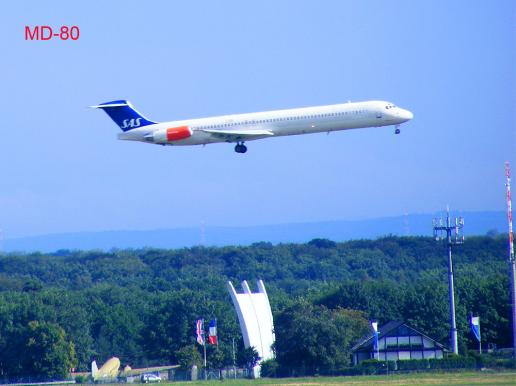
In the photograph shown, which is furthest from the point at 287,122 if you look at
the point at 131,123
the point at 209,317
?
the point at 209,317

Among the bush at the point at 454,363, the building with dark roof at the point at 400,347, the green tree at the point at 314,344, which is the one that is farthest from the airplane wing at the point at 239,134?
the bush at the point at 454,363

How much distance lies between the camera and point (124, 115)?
102375 millimetres

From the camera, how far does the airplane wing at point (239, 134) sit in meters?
92.9

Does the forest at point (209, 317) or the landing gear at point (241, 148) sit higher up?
the landing gear at point (241, 148)

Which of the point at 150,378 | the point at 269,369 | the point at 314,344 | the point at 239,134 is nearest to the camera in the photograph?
the point at 239,134

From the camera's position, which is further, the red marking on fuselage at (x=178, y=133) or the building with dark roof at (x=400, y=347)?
the building with dark roof at (x=400, y=347)

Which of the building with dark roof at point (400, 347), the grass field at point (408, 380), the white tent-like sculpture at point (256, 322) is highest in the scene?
the white tent-like sculpture at point (256, 322)

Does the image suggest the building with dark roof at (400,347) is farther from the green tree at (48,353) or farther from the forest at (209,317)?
the green tree at (48,353)

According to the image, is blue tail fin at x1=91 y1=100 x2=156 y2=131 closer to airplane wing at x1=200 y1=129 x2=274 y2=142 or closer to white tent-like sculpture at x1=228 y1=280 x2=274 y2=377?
airplane wing at x1=200 y1=129 x2=274 y2=142

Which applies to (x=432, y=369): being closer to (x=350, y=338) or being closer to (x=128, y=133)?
(x=350, y=338)

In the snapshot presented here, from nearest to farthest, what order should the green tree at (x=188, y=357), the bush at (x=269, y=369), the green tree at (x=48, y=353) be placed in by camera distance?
the bush at (x=269, y=369), the green tree at (x=188, y=357), the green tree at (x=48, y=353)

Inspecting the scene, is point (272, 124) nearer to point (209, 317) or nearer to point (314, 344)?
point (314, 344)

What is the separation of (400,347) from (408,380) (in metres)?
21.0

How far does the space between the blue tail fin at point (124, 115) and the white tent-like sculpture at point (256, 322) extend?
2191cm
